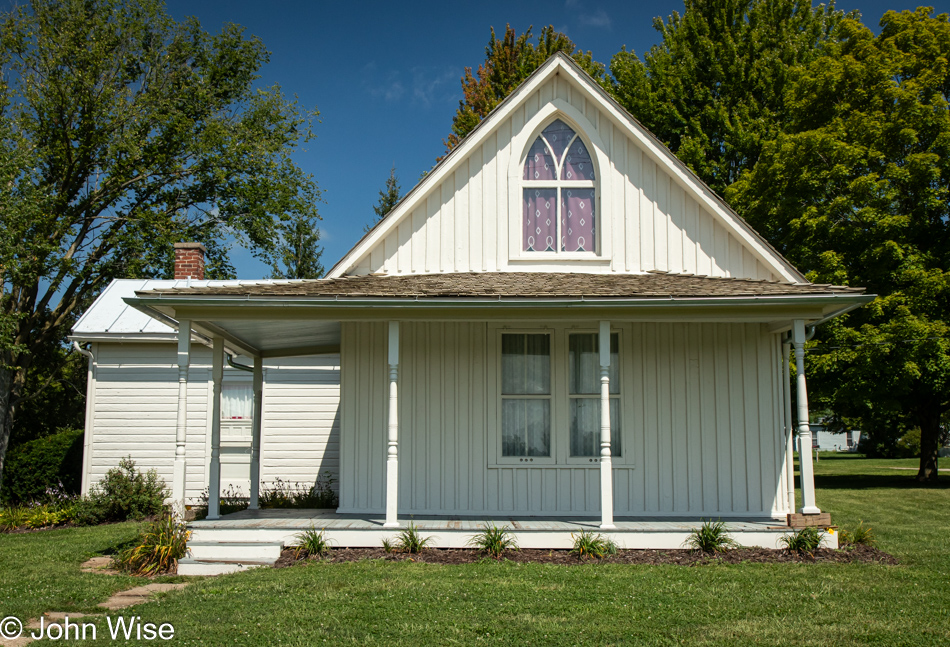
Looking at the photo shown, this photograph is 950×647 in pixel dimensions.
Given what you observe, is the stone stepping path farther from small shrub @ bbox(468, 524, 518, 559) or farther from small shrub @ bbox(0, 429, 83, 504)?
small shrub @ bbox(0, 429, 83, 504)

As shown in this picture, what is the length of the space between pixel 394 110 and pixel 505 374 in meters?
22.4

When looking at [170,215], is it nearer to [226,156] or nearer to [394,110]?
[226,156]

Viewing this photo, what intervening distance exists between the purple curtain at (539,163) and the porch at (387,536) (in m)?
5.22

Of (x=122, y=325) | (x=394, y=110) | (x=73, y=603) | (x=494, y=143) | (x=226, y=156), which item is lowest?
(x=73, y=603)

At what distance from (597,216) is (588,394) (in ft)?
8.97

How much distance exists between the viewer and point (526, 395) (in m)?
11.3

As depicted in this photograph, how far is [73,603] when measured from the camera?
761 centimetres

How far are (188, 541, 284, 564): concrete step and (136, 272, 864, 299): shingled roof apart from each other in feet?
9.61

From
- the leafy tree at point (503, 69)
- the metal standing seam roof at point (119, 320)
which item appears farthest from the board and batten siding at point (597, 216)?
the leafy tree at point (503, 69)

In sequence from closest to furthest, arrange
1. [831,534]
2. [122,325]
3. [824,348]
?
[831,534], [122,325], [824,348]

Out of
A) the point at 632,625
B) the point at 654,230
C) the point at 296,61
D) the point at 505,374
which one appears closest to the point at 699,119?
the point at 296,61

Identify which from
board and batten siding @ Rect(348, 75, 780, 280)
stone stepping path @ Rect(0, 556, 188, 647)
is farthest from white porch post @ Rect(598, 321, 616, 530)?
stone stepping path @ Rect(0, 556, 188, 647)

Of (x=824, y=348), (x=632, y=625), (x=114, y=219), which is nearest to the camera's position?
(x=632, y=625)

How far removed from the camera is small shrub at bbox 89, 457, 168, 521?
1473cm
